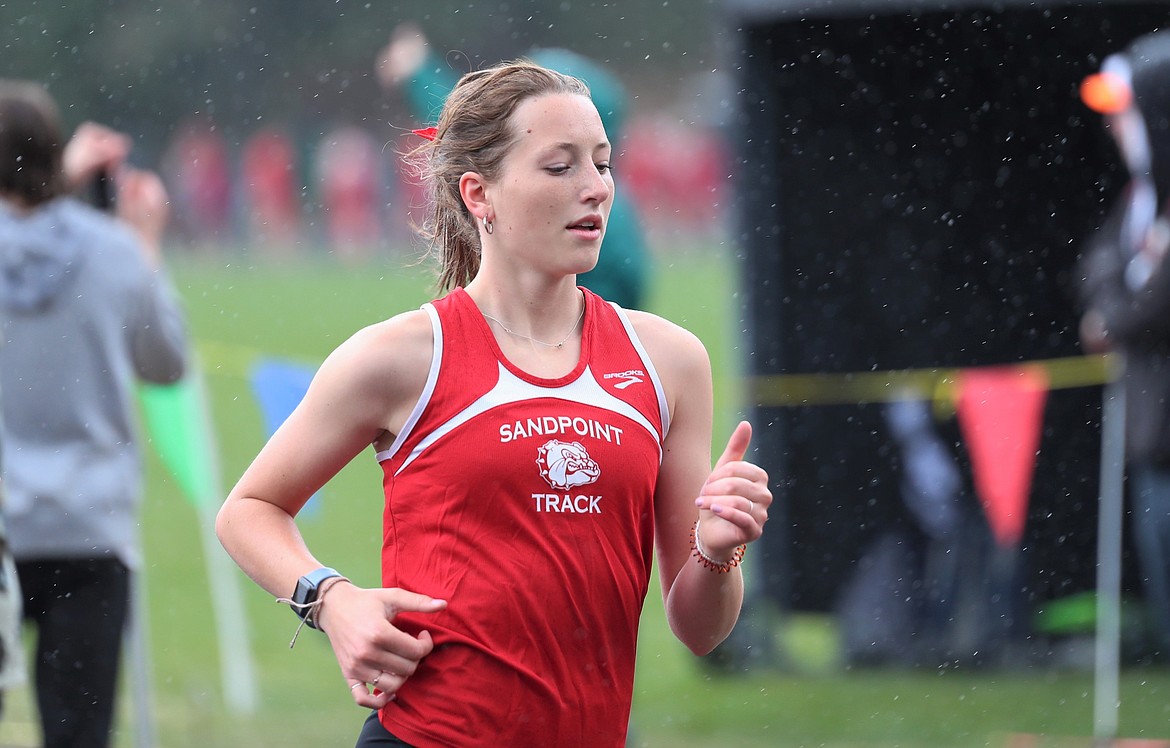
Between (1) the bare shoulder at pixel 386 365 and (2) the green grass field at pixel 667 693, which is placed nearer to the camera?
(1) the bare shoulder at pixel 386 365

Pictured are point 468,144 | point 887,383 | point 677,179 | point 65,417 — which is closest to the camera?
point 468,144

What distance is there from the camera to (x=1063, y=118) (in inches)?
271

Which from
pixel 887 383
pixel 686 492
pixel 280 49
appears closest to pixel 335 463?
pixel 686 492

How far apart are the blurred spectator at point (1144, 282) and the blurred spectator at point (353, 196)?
3939 centimetres

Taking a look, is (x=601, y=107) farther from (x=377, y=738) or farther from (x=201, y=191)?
(x=201, y=191)

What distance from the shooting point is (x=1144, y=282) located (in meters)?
5.48

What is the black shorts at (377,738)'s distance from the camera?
244 cm

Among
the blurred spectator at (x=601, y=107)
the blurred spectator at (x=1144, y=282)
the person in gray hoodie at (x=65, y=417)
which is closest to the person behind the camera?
the person in gray hoodie at (x=65, y=417)

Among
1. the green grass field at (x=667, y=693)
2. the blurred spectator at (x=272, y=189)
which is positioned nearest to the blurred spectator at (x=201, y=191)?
the blurred spectator at (x=272, y=189)

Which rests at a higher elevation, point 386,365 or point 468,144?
point 468,144

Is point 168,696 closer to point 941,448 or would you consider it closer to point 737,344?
point 737,344

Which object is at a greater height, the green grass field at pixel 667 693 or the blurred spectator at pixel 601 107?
the blurred spectator at pixel 601 107

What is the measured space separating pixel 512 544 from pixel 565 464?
0.14 metres

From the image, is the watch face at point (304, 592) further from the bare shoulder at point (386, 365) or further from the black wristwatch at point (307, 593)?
the bare shoulder at point (386, 365)
